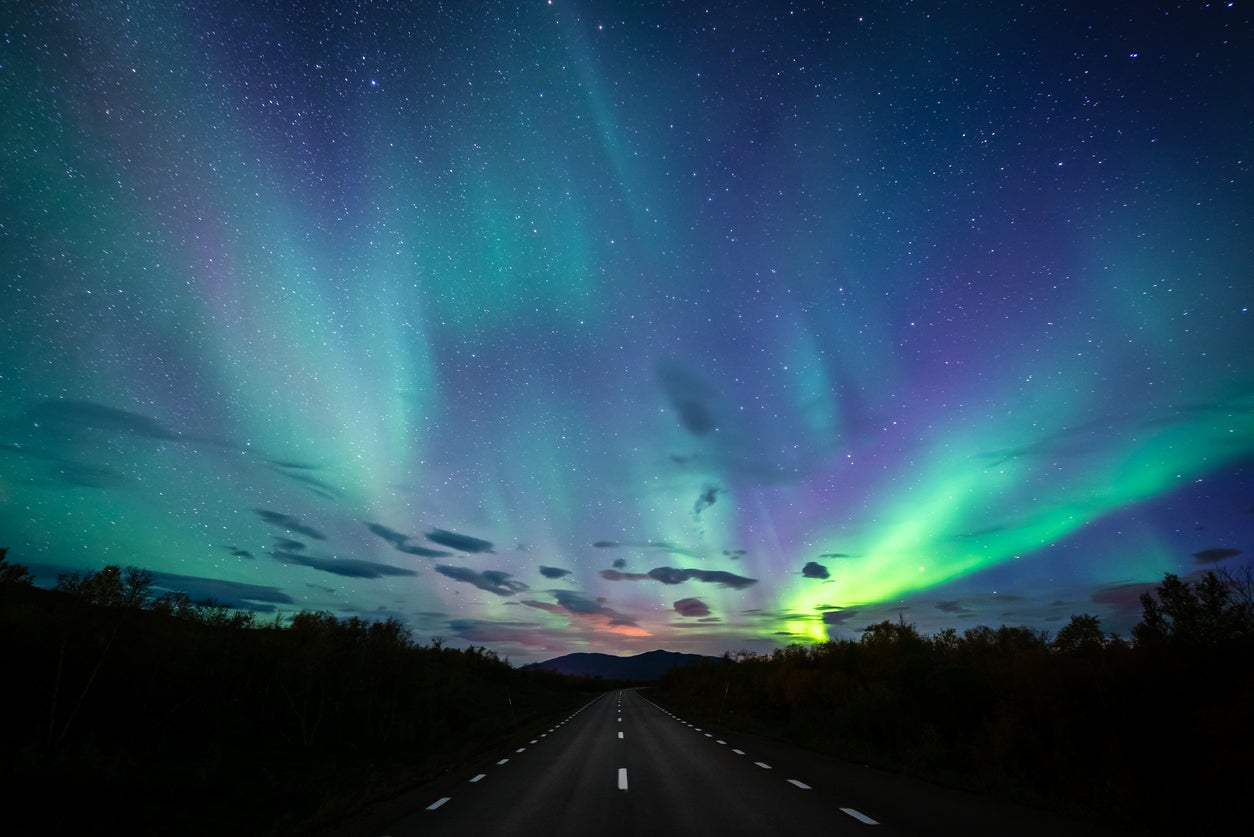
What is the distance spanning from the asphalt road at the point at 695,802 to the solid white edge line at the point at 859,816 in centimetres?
1

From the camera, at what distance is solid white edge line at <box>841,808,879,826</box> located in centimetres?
749

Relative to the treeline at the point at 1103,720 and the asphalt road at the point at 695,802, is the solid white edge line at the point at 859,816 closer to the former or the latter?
the asphalt road at the point at 695,802

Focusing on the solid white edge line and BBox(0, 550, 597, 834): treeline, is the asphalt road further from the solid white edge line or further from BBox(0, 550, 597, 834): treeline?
BBox(0, 550, 597, 834): treeline

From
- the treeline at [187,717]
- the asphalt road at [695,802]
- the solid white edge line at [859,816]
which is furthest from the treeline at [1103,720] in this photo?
the treeline at [187,717]

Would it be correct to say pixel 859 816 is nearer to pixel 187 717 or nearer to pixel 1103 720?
pixel 1103 720

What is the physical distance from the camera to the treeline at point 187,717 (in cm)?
1056

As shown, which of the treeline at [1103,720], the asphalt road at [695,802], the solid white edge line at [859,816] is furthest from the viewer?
the treeline at [1103,720]

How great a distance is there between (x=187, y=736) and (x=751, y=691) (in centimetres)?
3806

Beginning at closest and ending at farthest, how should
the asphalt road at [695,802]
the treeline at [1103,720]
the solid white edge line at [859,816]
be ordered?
the asphalt road at [695,802], the solid white edge line at [859,816], the treeline at [1103,720]

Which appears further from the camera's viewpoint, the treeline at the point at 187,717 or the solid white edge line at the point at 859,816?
the treeline at the point at 187,717

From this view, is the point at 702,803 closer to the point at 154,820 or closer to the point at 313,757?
the point at 154,820

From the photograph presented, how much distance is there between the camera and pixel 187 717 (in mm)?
21375

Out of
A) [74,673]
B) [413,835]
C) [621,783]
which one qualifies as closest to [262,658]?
[74,673]

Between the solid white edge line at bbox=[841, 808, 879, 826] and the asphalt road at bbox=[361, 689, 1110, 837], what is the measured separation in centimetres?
1
